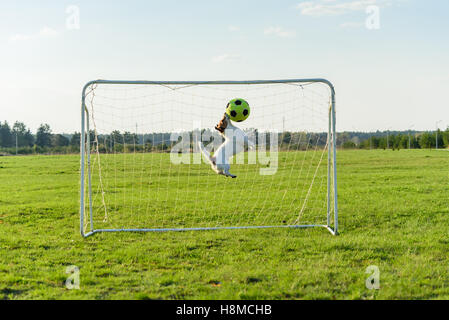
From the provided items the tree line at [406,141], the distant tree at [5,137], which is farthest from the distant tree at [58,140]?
the tree line at [406,141]

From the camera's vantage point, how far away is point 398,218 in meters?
9.41

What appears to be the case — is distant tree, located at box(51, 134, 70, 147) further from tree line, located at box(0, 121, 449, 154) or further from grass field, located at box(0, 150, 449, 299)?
grass field, located at box(0, 150, 449, 299)

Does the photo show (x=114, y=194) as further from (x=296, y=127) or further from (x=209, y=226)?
(x=296, y=127)

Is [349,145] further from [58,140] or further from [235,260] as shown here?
[235,260]

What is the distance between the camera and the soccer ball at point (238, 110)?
706 cm

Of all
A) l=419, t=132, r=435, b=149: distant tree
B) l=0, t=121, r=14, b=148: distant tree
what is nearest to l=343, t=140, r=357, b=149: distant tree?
l=419, t=132, r=435, b=149: distant tree

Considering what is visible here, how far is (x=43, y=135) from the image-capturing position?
77062mm

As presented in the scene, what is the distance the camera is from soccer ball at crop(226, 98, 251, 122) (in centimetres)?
706

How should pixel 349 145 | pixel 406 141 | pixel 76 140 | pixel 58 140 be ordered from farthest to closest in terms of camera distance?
pixel 58 140 → pixel 406 141 → pixel 349 145 → pixel 76 140

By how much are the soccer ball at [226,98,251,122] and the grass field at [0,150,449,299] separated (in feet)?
7.30

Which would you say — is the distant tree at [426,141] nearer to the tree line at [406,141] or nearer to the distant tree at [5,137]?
the tree line at [406,141]

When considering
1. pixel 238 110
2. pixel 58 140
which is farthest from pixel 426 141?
pixel 238 110

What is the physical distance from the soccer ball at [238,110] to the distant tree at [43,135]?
75.8 meters

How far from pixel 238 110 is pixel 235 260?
2496 mm
